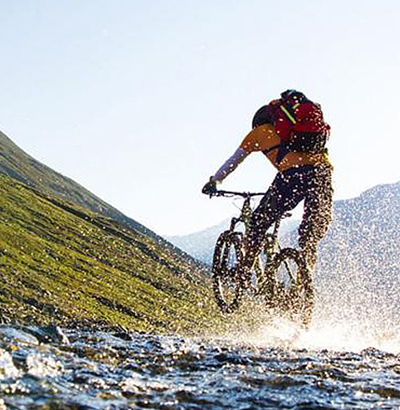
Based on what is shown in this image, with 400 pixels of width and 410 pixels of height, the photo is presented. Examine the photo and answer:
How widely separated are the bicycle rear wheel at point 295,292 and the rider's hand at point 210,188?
2057 mm

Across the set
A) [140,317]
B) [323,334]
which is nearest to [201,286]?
[140,317]

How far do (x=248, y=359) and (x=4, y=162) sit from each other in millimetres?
201725

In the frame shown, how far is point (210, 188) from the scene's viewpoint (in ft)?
43.1

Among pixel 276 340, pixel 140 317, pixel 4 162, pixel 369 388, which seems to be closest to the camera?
pixel 369 388

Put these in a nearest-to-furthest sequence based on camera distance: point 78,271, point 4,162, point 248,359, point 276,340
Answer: point 248,359
point 276,340
point 78,271
point 4,162

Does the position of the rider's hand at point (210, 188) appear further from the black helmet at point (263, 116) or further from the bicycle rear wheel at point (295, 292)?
the bicycle rear wheel at point (295, 292)

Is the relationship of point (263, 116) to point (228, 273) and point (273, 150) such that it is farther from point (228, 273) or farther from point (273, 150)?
point (228, 273)

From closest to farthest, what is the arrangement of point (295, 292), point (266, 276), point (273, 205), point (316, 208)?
point (316, 208) < point (295, 292) < point (273, 205) < point (266, 276)

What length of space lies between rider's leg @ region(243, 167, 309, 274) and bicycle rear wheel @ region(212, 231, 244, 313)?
299 millimetres

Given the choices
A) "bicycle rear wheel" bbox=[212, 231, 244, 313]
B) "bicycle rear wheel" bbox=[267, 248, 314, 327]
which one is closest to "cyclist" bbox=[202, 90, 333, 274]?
"bicycle rear wheel" bbox=[267, 248, 314, 327]

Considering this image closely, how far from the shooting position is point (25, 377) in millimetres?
5137

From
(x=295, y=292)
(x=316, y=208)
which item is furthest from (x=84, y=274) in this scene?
(x=316, y=208)

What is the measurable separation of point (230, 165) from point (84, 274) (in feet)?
262

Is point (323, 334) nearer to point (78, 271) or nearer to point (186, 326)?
point (186, 326)
